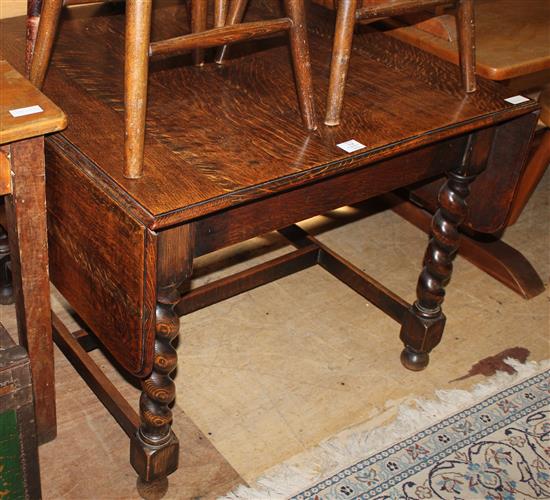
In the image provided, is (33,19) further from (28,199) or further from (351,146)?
(351,146)

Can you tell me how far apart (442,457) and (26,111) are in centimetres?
116

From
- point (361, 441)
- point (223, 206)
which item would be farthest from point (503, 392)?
point (223, 206)

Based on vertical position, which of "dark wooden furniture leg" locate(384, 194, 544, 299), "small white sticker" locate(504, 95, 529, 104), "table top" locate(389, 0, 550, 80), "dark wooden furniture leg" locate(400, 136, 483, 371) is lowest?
"dark wooden furniture leg" locate(384, 194, 544, 299)

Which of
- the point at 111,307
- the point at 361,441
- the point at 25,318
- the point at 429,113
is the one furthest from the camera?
the point at 361,441

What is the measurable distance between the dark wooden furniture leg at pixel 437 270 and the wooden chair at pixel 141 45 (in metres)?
0.47

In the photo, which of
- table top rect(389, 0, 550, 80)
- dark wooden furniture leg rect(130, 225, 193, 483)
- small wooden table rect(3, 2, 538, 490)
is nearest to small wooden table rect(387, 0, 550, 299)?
table top rect(389, 0, 550, 80)

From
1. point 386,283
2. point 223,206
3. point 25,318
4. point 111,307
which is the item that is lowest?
point 386,283

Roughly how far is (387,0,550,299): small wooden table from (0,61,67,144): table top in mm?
990

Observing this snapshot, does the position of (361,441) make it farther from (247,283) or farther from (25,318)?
(25,318)

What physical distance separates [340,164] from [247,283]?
0.76 meters

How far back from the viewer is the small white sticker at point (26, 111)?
1.32 m

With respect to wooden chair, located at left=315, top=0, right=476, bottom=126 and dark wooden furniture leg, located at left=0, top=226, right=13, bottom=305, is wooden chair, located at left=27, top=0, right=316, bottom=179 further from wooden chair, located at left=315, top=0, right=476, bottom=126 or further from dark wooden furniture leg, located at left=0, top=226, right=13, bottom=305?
dark wooden furniture leg, located at left=0, top=226, right=13, bottom=305

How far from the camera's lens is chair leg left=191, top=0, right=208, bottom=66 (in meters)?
1.75

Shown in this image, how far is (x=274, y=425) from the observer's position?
194 centimetres
